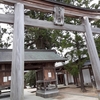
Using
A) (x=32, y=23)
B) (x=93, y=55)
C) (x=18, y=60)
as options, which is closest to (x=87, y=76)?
(x=93, y=55)

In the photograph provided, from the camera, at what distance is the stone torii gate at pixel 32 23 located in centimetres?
267

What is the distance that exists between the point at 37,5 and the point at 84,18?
6.70 ft

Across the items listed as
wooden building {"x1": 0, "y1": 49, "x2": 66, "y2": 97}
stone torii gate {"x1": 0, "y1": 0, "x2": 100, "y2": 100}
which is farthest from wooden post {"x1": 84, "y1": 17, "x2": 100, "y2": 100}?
wooden building {"x1": 0, "y1": 49, "x2": 66, "y2": 97}

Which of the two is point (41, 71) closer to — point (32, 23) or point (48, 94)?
point (48, 94)

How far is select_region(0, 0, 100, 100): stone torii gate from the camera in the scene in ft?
8.77

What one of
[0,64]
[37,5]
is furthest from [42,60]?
[37,5]

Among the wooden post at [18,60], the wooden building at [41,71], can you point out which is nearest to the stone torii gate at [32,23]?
the wooden post at [18,60]

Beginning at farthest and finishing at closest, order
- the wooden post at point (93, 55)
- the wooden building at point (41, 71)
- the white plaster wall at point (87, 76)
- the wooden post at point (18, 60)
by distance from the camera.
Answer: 1. the white plaster wall at point (87, 76)
2. the wooden building at point (41, 71)
3. the wooden post at point (93, 55)
4. the wooden post at point (18, 60)

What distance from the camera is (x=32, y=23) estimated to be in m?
3.60

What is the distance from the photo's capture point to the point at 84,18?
4598mm

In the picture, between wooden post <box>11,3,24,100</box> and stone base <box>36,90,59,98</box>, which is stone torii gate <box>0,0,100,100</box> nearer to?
wooden post <box>11,3,24,100</box>

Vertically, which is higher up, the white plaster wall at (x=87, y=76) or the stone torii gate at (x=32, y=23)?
the stone torii gate at (x=32, y=23)

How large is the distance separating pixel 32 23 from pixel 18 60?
4.56 feet

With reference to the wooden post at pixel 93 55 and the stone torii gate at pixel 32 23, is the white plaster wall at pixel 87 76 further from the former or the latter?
the wooden post at pixel 93 55
